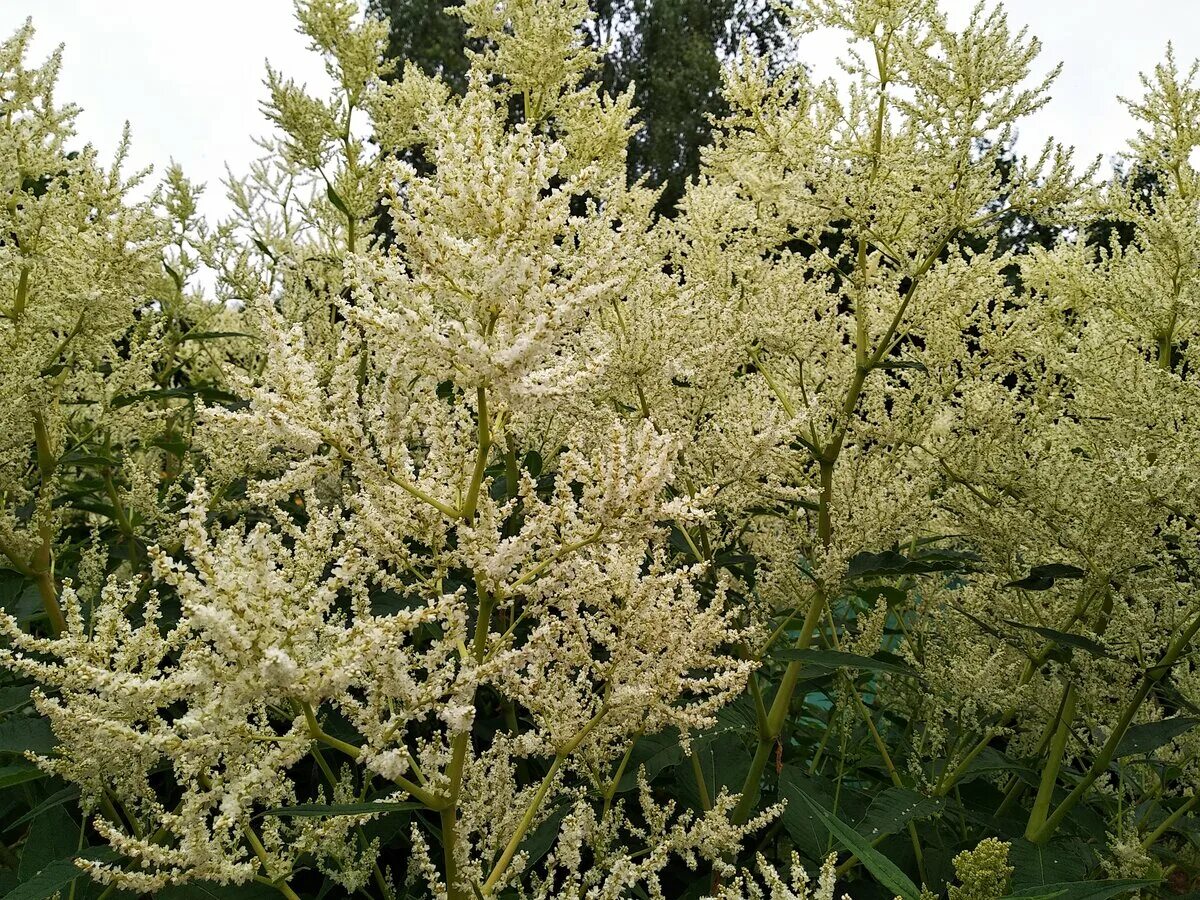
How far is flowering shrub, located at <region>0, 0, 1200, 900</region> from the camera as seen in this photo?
174cm

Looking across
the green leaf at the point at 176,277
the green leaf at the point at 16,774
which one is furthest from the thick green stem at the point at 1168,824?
the green leaf at the point at 176,277

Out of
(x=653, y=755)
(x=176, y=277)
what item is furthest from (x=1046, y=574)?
(x=176, y=277)

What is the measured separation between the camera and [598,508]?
5.73 ft

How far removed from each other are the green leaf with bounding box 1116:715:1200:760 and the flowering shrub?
0.02 m

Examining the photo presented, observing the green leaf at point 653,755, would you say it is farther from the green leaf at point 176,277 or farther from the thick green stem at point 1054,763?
the green leaf at point 176,277

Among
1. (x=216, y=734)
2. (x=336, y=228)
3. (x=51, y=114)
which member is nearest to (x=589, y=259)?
(x=216, y=734)

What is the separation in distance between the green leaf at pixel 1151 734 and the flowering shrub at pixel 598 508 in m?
0.02

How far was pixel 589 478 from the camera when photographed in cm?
182

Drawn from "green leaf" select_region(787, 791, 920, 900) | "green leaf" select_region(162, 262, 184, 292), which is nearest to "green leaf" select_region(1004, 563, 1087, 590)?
"green leaf" select_region(787, 791, 920, 900)

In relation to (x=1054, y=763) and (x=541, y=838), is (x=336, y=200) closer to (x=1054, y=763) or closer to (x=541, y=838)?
(x=541, y=838)

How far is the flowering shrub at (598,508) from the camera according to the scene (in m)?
1.74

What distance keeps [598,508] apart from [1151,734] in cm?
169

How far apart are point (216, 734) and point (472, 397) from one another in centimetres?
77

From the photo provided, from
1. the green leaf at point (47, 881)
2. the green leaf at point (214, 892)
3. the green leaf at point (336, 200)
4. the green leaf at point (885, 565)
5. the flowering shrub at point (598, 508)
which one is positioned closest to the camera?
the flowering shrub at point (598, 508)
